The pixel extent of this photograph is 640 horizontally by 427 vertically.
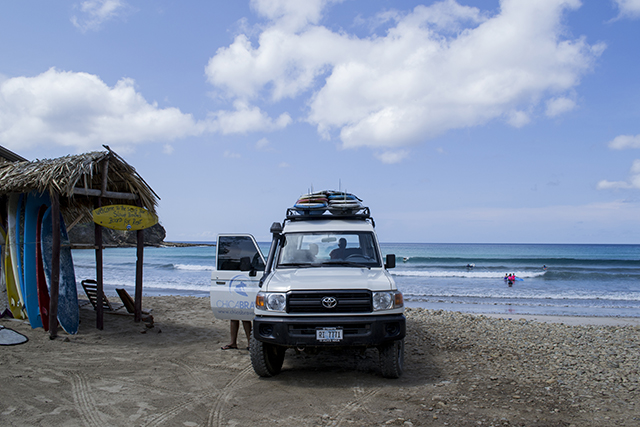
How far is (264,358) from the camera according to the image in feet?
18.3

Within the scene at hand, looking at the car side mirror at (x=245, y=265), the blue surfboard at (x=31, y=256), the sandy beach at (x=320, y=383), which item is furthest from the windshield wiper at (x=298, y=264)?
the blue surfboard at (x=31, y=256)

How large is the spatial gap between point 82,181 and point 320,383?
6.43m

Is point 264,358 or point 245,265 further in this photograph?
point 245,265

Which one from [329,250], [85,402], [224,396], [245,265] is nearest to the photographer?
[85,402]

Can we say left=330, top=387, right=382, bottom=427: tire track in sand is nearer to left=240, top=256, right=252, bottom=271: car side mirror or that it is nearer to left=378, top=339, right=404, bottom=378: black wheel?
left=378, top=339, right=404, bottom=378: black wheel

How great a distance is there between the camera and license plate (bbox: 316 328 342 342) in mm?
5223

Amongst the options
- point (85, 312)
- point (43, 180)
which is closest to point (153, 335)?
point (85, 312)

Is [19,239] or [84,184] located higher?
[84,184]

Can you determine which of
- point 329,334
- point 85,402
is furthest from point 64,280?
point 329,334

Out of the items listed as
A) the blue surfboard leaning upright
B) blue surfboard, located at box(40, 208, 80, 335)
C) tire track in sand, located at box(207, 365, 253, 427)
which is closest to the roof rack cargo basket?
tire track in sand, located at box(207, 365, 253, 427)

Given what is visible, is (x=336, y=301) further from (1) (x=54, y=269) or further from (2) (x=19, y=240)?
(2) (x=19, y=240)

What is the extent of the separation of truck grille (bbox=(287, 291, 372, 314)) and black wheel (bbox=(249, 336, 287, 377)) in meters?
0.68

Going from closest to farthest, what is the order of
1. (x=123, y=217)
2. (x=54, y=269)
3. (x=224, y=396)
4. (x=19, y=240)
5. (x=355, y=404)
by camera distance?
(x=355, y=404)
(x=224, y=396)
(x=54, y=269)
(x=19, y=240)
(x=123, y=217)

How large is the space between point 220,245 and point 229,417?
3.13 metres
